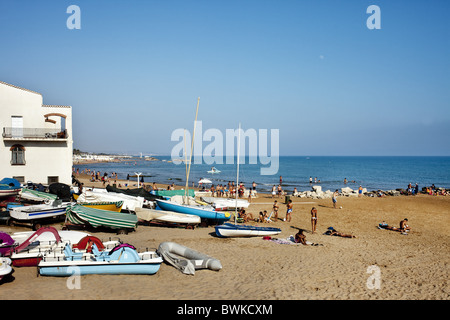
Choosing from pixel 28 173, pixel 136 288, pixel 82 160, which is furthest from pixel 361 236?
pixel 82 160

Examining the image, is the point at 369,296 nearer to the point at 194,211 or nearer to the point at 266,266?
the point at 266,266

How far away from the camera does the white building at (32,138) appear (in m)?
29.0

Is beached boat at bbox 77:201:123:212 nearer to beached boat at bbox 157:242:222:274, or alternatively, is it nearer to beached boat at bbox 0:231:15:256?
beached boat at bbox 0:231:15:256

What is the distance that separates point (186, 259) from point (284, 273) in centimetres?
380

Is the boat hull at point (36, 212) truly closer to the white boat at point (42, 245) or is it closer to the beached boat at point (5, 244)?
the white boat at point (42, 245)

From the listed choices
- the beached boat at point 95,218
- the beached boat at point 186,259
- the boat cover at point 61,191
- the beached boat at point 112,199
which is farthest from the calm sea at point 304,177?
the beached boat at point 186,259

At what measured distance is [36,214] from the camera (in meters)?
19.3

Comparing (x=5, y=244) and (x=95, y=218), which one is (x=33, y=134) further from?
(x=5, y=244)

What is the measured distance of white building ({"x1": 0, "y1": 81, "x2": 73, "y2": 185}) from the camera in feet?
95.3

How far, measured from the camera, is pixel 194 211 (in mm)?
22516

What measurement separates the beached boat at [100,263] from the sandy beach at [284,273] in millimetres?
240

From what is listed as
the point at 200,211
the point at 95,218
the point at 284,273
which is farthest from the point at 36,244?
the point at 200,211

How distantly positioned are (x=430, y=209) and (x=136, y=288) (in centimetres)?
3052

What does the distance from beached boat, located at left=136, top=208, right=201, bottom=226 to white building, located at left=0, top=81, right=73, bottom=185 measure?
44.9ft
